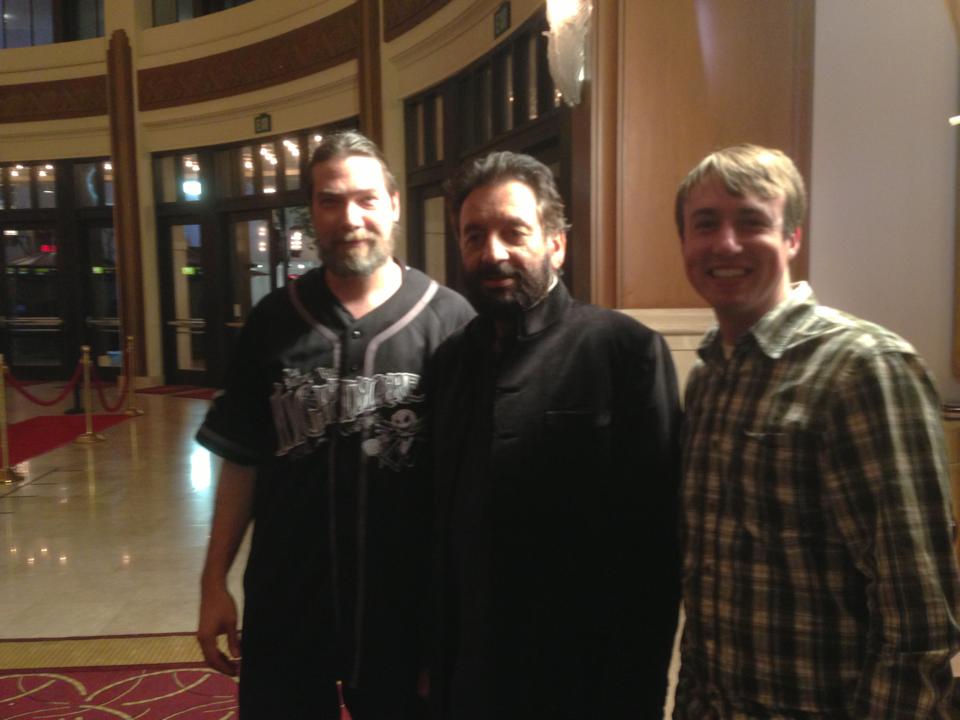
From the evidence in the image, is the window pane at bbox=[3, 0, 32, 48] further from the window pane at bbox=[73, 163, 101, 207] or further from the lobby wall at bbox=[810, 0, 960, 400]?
the lobby wall at bbox=[810, 0, 960, 400]

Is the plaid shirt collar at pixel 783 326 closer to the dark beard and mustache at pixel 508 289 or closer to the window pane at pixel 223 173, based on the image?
the dark beard and mustache at pixel 508 289

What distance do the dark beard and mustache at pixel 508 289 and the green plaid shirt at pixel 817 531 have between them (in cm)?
37

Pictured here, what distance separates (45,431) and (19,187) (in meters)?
5.93

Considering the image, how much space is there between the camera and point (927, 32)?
280cm

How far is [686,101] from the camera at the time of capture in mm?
2955

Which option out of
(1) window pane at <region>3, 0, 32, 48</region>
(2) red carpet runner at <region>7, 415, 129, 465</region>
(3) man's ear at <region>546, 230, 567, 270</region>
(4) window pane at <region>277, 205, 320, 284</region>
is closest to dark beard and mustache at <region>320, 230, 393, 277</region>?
(3) man's ear at <region>546, 230, 567, 270</region>

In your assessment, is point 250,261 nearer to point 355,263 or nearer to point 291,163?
point 291,163

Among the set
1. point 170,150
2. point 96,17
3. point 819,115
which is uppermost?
point 96,17

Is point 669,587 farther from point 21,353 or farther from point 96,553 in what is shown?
point 21,353

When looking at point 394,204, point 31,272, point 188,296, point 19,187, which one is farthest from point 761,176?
point 19,187

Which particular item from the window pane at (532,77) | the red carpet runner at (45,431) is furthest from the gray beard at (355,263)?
the red carpet runner at (45,431)

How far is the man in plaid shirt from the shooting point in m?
1.05

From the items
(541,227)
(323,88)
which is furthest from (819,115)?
(323,88)

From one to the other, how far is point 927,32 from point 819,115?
0.46m
